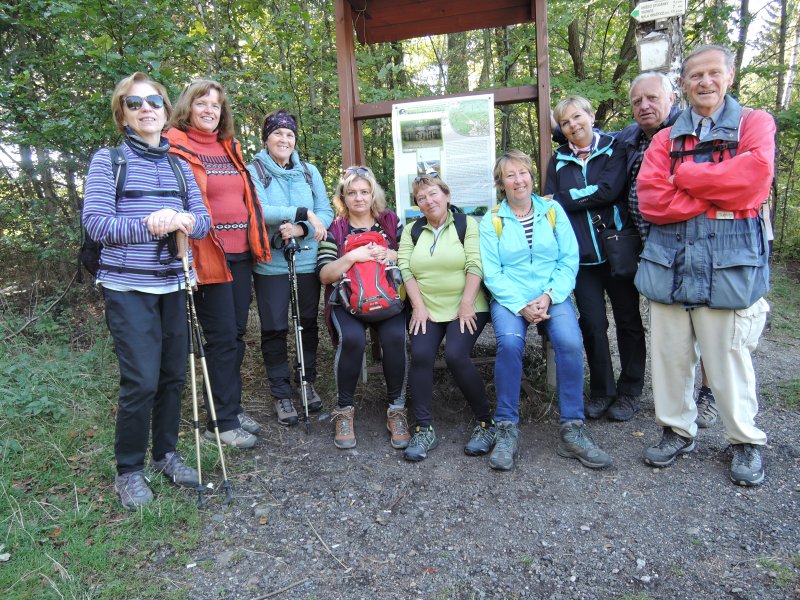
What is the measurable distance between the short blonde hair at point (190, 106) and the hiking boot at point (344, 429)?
6.80ft

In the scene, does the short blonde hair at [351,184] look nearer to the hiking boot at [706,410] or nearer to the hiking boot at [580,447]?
the hiking boot at [580,447]

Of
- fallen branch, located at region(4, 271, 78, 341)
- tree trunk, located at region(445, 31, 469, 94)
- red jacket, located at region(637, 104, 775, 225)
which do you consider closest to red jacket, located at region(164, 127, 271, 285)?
red jacket, located at region(637, 104, 775, 225)

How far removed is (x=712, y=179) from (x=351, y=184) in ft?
7.56

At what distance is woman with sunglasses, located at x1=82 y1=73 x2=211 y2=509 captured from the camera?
9.14 feet

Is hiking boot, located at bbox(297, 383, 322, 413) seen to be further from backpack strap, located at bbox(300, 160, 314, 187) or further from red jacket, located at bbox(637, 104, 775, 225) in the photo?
red jacket, located at bbox(637, 104, 775, 225)

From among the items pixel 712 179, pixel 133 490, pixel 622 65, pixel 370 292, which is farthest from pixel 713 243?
pixel 622 65

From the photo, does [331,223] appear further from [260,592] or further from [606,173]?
[260,592]

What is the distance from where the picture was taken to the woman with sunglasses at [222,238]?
339cm

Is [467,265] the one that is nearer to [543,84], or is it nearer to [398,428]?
[398,428]

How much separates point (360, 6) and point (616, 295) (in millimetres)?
3198

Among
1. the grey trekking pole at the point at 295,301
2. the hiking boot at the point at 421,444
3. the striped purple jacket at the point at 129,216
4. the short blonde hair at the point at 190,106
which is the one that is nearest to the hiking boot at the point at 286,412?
the grey trekking pole at the point at 295,301

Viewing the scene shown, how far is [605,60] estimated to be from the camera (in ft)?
31.8

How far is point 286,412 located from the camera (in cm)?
413

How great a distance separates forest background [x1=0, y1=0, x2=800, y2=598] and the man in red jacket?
1489 millimetres
